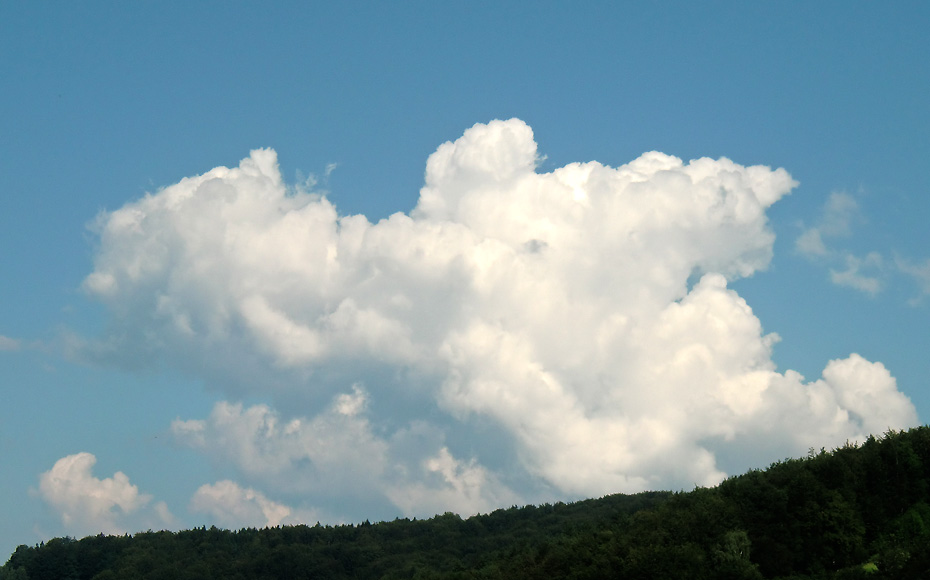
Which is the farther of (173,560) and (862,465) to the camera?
(173,560)

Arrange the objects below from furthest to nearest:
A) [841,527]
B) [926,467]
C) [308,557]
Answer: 1. [308,557]
2. [926,467]
3. [841,527]

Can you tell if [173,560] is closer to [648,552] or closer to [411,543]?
[411,543]

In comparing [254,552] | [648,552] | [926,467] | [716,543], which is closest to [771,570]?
[716,543]

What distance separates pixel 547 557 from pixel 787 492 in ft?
80.1

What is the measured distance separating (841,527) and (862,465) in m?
8.43

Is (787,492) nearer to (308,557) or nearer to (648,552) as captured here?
(648,552)

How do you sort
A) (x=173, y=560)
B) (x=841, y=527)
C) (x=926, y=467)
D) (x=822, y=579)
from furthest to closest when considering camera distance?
(x=173, y=560)
(x=926, y=467)
(x=841, y=527)
(x=822, y=579)

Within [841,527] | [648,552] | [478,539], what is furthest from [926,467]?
[478,539]

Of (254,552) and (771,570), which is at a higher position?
(254,552)

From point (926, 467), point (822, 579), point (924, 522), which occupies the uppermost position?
point (926, 467)

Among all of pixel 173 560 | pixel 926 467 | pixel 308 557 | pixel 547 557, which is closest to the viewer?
pixel 926 467

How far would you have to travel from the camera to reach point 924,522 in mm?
74812

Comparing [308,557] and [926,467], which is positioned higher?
[308,557]

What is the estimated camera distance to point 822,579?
208ft
